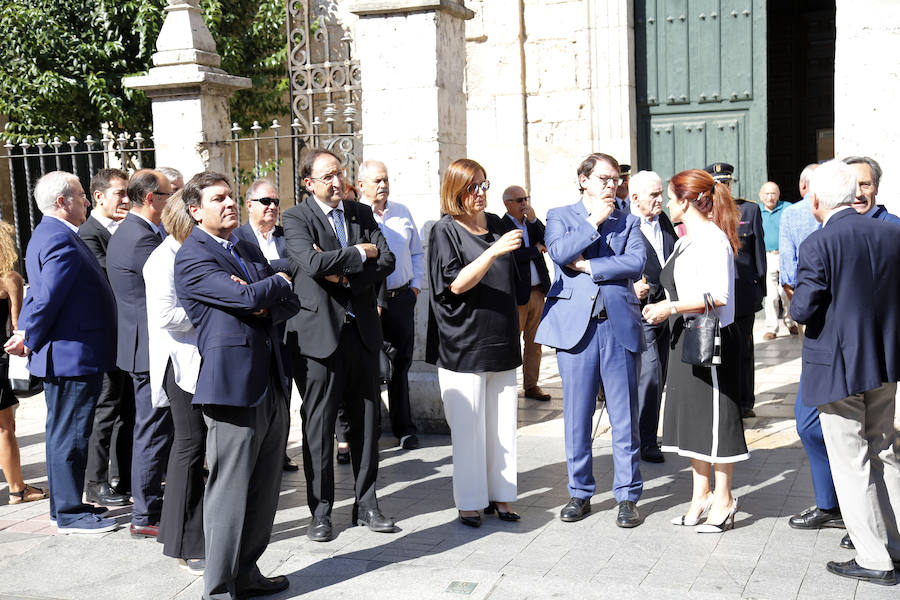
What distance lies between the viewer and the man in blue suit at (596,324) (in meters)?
5.31

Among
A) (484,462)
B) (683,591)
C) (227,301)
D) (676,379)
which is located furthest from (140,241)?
(683,591)

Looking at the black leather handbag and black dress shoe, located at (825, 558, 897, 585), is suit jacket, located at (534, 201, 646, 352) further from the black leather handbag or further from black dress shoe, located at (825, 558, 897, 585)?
black dress shoe, located at (825, 558, 897, 585)

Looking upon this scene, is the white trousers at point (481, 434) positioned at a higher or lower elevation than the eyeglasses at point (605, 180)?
lower

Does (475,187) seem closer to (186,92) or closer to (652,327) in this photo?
(652,327)

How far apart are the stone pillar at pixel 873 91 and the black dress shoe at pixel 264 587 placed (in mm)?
5245

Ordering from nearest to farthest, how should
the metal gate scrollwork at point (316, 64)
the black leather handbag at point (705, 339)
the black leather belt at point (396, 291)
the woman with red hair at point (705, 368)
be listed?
the black leather handbag at point (705, 339) < the woman with red hair at point (705, 368) < the black leather belt at point (396, 291) < the metal gate scrollwork at point (316, 64)

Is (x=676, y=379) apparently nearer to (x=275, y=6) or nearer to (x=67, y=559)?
(x=67, y=559)

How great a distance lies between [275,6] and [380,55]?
279 inches

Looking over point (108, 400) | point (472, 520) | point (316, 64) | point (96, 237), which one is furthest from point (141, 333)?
point (316, 64)

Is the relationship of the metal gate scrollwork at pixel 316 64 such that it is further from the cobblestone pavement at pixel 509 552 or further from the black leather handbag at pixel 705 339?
the black leather handbag at pixel 705 339

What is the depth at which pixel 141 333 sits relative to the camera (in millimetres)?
5738

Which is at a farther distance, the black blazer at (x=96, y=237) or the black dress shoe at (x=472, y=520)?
the black blazer at (x=96, y=237)

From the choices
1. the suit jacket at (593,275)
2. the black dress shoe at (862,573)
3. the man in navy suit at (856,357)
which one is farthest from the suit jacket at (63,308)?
the black dress shoe at (862,573)

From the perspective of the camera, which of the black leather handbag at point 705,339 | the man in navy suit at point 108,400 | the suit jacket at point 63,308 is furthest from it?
the man in navy suit at point 108,400
